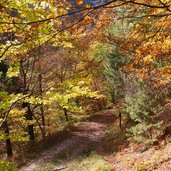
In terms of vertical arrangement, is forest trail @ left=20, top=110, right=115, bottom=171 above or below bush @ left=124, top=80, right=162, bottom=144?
below

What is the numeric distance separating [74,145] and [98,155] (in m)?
3.38

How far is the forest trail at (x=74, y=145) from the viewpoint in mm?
15512

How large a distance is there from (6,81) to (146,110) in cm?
888

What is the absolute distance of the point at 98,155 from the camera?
590 inches

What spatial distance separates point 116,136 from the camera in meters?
18.3

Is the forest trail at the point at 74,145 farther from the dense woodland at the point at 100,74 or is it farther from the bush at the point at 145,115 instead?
the bush at the point at 145,115

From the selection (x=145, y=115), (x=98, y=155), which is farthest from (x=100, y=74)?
(x=145, y=115)

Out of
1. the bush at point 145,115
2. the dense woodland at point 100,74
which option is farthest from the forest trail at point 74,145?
the bush at point 145,115

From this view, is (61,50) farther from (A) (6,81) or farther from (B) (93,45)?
(A) (6,81)

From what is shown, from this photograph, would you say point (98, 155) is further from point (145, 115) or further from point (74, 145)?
point (145, 115)

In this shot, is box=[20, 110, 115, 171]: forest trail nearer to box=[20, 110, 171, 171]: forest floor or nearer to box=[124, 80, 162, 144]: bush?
box=[20, 110, 171, 171]: forest floor

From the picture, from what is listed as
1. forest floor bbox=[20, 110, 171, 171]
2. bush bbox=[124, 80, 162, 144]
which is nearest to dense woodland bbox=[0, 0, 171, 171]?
bush bbox=[124, 80, 162, 144]

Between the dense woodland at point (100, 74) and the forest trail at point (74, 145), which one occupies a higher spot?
the dense woodland at point (100, 74)

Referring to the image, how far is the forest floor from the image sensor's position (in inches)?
478
